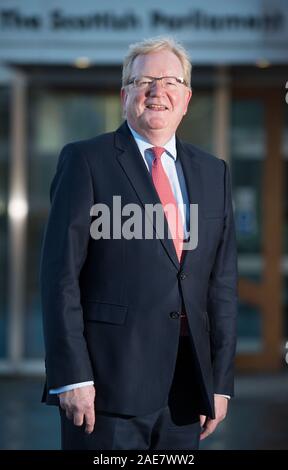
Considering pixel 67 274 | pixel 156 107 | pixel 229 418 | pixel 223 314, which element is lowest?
pixel 229 418

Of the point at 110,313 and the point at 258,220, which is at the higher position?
the point at 258,220

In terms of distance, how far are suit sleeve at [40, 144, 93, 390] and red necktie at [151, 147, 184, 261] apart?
0.82 ft

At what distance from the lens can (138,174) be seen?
8.88 ft

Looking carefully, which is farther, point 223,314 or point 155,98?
point 223,314

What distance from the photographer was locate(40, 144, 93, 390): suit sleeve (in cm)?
255

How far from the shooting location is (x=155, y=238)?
266cm

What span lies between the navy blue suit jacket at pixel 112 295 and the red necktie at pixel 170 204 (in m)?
0.05

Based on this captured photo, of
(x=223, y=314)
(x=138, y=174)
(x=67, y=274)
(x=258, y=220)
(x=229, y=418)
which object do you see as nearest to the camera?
(x=67, y=274)

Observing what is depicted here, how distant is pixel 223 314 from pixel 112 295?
17.4 inches

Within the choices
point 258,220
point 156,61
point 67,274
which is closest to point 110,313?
point 67,274

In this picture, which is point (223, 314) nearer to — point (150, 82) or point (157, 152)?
point (157, 152)

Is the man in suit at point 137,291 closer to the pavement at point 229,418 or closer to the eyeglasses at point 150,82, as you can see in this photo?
the eyeglasses at point 150,82

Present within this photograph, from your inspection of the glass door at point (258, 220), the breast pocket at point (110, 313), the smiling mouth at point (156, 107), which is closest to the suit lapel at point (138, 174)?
the smiling mouth at point (156, 107)
